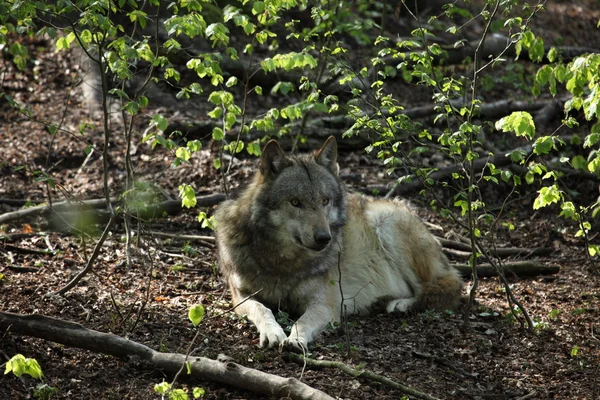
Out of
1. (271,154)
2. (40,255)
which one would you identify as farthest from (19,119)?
(271,154)

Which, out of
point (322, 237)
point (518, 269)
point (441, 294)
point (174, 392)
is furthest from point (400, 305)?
point (174, 392)

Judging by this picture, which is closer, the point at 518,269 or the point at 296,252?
the point at 296,252

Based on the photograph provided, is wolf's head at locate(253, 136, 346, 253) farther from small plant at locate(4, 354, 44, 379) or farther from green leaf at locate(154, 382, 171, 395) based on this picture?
small plant at locate(4, 354, 44, 379)

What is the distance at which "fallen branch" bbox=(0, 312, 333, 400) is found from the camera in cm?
417

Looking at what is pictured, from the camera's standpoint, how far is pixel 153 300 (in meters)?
5.95

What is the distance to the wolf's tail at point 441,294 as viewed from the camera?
655cm

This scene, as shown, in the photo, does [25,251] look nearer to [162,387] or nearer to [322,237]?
[322,237]

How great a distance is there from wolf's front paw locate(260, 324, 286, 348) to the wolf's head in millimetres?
741

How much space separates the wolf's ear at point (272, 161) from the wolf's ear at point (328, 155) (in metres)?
0.36

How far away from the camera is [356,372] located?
14.8 ft

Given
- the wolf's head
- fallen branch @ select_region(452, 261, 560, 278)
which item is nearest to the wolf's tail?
fallen branch @ select_region(452, 261, 560, 278)

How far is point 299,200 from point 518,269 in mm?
3064

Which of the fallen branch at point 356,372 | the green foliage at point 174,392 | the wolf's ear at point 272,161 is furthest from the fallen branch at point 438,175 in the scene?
the green foliage at point 174,392

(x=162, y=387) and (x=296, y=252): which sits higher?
(x=162, y=387)
